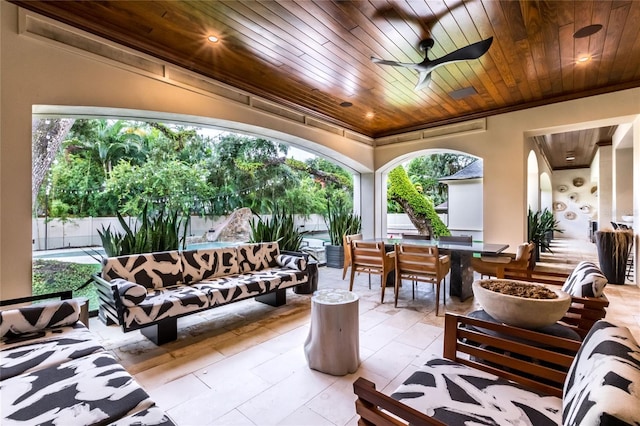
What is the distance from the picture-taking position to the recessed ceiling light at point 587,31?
2928 millimetres

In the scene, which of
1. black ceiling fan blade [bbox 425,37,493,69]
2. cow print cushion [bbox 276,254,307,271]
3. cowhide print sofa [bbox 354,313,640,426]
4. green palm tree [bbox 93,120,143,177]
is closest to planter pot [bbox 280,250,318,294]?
cow print cushion [bbox 276,254,307,271]

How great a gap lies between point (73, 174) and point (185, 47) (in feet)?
9.60

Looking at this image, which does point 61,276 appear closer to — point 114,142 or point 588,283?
point 114,142

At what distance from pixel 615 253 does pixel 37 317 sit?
752 cm

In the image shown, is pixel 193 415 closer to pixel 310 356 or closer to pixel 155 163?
pixel 310 356

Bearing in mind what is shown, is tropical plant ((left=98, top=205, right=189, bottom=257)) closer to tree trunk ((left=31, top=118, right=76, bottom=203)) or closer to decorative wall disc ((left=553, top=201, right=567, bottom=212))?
tree trunk ((left=31, top=118, right=76, bottom=203))

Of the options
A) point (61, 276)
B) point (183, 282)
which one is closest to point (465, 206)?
point (183, 282)

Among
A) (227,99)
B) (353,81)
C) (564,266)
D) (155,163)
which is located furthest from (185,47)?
(564,266)

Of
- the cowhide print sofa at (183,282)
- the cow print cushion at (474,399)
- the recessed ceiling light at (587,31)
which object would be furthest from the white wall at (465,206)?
the cow print cushion at (474,399)

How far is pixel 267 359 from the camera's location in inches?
97.3

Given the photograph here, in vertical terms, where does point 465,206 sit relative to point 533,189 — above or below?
below

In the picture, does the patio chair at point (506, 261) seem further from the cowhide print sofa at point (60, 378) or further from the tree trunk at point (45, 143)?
the tree trunk at point (45, 143)

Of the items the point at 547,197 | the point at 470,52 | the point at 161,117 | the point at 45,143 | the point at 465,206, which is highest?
the point at 470,52

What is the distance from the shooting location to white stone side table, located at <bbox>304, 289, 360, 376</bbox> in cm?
225
